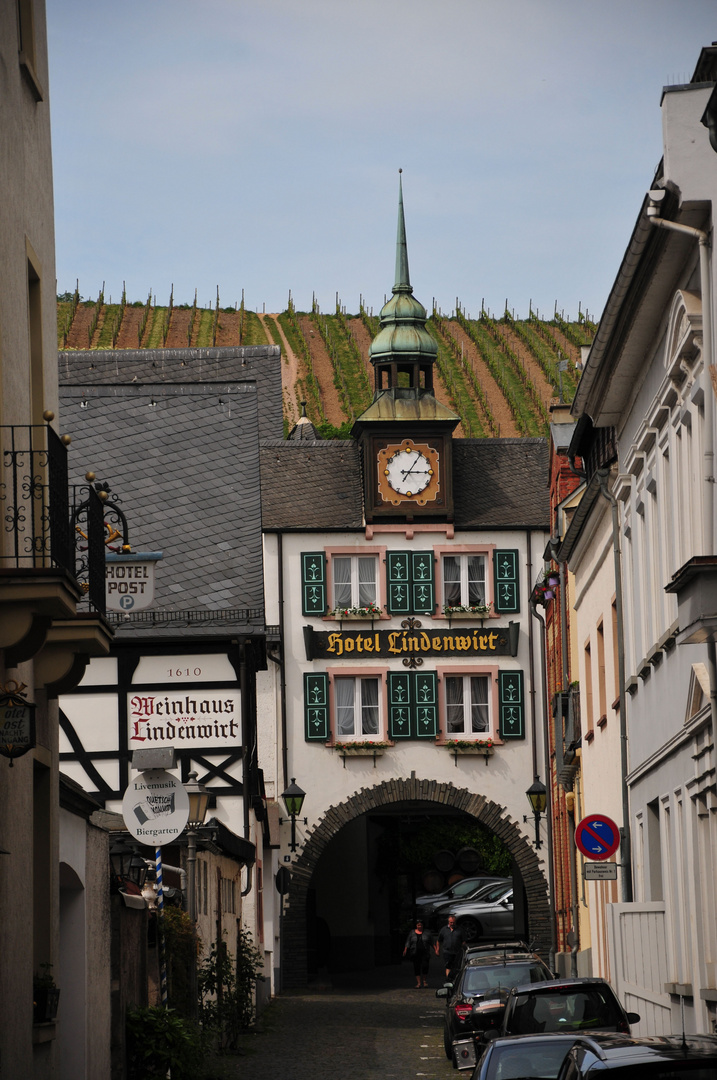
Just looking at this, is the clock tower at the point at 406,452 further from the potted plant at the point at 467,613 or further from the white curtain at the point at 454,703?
the white curtain at the point at 454,703

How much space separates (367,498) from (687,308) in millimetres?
27285

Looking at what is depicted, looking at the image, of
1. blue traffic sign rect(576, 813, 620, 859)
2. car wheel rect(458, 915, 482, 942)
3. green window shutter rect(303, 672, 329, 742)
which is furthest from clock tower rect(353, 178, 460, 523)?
blue traffic sign rect(576, 813, 620, 859)

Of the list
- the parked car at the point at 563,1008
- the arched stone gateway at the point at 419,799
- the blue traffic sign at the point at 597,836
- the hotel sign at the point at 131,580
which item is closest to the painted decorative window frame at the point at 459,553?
the arched stone gateway at the point at 419,799

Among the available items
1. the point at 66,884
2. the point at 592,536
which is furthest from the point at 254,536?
the point at 66,884

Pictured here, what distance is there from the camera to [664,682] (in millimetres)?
15992

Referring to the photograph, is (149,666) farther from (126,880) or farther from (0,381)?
(0,381)

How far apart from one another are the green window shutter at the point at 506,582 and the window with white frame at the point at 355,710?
11.2ft

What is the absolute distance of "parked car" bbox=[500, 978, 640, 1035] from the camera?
12.9 metres

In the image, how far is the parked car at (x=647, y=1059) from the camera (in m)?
6.24

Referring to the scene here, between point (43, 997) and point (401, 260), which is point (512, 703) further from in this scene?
point (43, 997)

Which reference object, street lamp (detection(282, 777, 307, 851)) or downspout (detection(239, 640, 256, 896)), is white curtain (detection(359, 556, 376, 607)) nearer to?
street lamp (detection(282, 777, 307, 851))

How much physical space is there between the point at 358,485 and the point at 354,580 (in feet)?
8.26

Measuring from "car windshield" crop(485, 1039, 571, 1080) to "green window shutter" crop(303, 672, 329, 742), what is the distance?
93.6ft

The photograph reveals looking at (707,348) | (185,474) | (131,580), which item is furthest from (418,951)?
(707,348)
